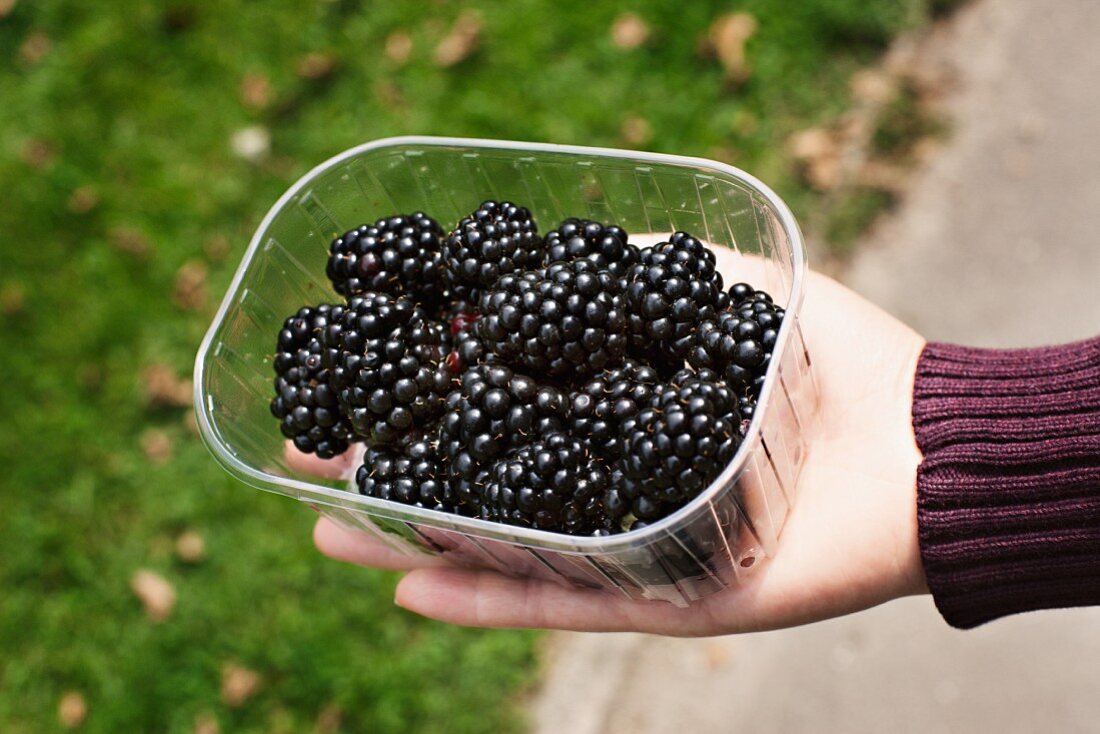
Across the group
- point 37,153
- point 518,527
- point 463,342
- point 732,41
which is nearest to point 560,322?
point 463,342

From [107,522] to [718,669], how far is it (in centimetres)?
191

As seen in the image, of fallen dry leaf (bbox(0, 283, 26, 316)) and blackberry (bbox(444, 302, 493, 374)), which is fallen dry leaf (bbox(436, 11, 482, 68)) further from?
blackberry (bbox(444, 302, 493, 374))

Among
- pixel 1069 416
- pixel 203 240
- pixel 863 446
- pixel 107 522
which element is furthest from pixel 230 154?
pixel 1069 416

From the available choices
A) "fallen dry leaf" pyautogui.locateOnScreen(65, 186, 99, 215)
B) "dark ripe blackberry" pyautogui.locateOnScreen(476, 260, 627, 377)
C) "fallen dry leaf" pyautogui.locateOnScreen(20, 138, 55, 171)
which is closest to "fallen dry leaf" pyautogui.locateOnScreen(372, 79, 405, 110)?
"fallen dry leaf" pyautogui.locateOnScreen(65, 186, 99, 215)

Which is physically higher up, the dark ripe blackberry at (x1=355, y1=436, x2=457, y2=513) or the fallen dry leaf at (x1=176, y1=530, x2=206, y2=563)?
the dark ripe blackberry at (x1=355, y1=436, x2=457, y2=513)

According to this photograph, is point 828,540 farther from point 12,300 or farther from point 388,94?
point 12,300

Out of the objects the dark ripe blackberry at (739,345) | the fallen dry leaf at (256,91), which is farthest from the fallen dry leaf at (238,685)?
the fallen dry leaf at (256,91)

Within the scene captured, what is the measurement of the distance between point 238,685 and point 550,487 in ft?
5.56

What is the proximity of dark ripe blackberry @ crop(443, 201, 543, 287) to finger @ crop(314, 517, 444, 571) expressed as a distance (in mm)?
570

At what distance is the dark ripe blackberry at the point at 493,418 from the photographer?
61.9 inches

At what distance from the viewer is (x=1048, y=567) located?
5.62 feet

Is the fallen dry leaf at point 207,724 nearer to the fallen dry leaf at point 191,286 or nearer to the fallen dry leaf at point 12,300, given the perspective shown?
the fallen dry leaf at point 191,286

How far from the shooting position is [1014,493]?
66.7 inches

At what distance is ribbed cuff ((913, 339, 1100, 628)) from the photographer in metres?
1.68
